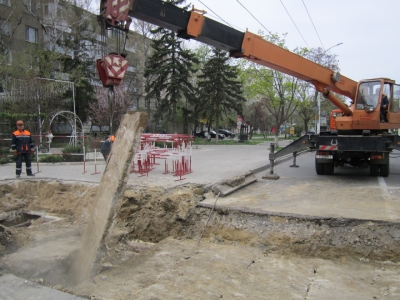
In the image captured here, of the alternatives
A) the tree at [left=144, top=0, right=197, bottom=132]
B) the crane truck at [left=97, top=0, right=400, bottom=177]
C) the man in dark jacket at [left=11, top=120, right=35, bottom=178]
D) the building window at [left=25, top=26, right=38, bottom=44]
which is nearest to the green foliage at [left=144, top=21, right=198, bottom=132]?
the tree at [left=144, top=0, right=197, bottom=132]

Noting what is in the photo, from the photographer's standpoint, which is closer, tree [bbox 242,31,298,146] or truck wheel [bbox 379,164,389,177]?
truck wheel [bbox 379,164,389,177]

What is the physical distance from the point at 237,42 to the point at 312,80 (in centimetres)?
314

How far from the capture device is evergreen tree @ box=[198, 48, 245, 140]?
33.6m

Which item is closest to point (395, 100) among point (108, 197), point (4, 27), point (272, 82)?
point (108, 197)

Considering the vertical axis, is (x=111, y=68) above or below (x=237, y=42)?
below

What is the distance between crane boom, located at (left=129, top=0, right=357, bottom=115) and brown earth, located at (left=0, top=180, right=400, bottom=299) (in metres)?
3.56

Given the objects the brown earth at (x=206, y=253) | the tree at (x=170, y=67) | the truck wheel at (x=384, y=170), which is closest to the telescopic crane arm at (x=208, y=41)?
the truck wheel at (x=384, y=170)

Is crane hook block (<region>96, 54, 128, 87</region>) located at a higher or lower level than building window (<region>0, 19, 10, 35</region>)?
lower

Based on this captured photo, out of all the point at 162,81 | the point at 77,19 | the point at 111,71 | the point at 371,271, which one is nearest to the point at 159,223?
the point at 111,71

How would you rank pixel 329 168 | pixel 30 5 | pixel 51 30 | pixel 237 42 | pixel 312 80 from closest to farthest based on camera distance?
pixel 237 42, pixel 312 80, pixel 329 168, pixel 30 5, pixel 51 30

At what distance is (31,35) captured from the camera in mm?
33844

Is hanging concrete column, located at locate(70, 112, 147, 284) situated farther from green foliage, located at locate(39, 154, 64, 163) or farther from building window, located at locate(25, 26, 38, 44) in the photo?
building window, located at locate(25, 26, 38, 44)

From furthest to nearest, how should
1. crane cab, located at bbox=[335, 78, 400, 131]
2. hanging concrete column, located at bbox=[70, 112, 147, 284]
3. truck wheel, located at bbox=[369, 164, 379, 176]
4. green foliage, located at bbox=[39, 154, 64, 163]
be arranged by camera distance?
green foliage, located at bbox=[39, 154, 64, 163], truck wheel, located at bbox=[369, 164, 379, 176], crane cab, located at bbox=[335, 78, 400, 131], hanging concrete column, located at bbox=[70, 112, 147, 284]

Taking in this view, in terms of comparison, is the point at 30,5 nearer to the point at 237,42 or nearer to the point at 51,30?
the point at 51,30
